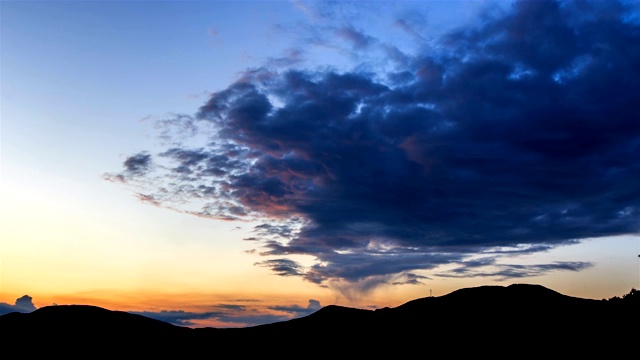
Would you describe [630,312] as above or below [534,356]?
above

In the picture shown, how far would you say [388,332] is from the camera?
101875mm

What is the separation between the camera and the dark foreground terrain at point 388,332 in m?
82.1

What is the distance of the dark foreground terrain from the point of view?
82.1 metres

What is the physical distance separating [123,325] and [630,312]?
311ft

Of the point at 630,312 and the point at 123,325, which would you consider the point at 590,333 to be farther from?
the point at 123,325

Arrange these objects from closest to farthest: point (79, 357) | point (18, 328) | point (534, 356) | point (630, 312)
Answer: point (534, 356), point (630, 312), point (79, 357), point (18, 328)

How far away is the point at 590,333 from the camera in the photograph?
80.0 m

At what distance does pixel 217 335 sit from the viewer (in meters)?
113

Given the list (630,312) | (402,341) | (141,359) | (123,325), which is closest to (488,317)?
(402,341)

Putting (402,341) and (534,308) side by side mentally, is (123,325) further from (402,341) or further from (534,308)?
(534,308)

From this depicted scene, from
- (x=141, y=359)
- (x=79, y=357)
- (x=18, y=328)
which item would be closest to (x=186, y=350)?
(x=141, y=359)

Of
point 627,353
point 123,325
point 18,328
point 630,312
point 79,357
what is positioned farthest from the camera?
point 123,325

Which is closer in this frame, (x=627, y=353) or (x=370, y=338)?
(x=627, y=353)

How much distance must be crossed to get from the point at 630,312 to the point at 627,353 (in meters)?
17.3
